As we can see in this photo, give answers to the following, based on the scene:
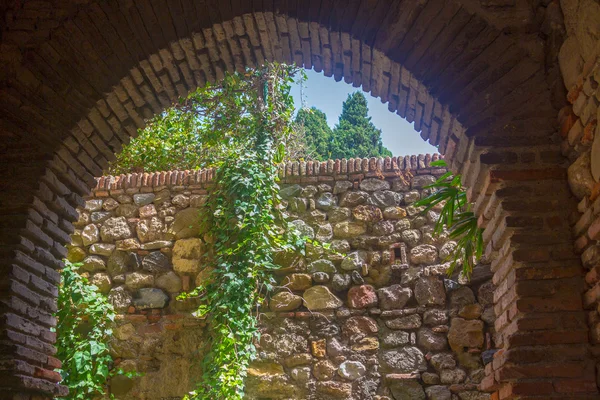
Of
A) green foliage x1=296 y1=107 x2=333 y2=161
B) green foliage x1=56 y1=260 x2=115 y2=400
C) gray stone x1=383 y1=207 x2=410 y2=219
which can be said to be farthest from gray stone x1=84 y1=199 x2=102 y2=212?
green foliage x1=296 y1=107 x2=333 y2=161

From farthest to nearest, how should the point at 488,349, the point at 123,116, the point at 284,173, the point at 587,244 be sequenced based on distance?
the point at 284,173 → the point at 488,349 → the point at 123,116 → the point at 587,244

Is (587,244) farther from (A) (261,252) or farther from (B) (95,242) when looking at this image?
(B) (95,242)

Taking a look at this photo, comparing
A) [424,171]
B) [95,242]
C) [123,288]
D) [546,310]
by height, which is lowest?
[546,310]

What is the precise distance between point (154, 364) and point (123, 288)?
2.68 ft

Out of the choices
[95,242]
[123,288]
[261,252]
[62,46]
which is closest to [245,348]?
[261,252]

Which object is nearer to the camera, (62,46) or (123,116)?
(62,46)

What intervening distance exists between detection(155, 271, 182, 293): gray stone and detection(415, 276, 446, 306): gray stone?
2251 mm

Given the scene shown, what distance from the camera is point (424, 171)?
5.45 metres

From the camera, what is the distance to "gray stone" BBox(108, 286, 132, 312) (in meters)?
5.49

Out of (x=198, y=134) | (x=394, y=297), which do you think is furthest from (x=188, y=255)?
(x=198, y=134)

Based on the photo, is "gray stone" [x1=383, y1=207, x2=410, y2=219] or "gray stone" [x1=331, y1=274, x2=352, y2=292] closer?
"gray stone" [x1=331, y1=274, x2=352, y2=292]

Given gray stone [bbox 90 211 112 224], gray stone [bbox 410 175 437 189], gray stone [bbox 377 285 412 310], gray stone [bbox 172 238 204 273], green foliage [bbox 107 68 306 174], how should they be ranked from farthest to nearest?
green foliage [bbox 107 68 306 174], gray stone [bbox 90 211 112 224], gray stone [bbox 172 238 204 273], gray stone [bbox 410 175 437 189], gray stone [bbox 377 285 412 310]

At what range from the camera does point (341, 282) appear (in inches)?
206

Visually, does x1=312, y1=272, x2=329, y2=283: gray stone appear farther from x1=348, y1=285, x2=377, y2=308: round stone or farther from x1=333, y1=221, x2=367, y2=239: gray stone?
x1=333, y1=221, x2=367, y2=239: gray stone
